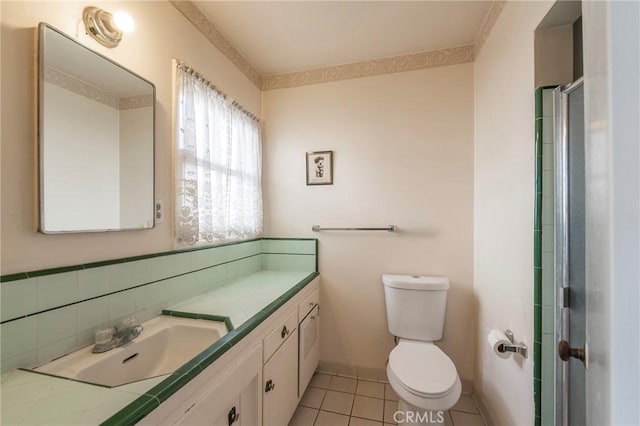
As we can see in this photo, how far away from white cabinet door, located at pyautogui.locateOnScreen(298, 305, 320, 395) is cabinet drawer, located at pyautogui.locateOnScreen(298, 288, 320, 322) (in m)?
0.04

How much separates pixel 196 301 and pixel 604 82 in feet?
5.14

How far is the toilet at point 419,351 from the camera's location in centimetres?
122

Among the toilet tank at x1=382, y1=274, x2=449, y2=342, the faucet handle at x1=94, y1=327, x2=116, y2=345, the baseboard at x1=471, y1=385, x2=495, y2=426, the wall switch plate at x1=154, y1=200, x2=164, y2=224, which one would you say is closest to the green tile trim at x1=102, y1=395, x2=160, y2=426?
the faucet handle at x1=94, y1=327, x2=116, y2=345

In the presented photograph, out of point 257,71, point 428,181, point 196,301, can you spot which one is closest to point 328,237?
point 428,181

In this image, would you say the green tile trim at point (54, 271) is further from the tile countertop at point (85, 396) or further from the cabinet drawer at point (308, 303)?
the cabinet drawer at point (308, 303)

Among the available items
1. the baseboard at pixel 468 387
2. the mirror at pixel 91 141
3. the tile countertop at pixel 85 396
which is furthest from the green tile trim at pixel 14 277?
the baseboard at pixel 468 387

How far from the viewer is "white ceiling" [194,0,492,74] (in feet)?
4.73

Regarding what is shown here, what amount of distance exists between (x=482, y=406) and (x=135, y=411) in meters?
1.98

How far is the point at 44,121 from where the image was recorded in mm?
813

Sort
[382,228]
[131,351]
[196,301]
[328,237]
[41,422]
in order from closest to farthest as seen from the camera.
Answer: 1. [41,422]
2. [131,351]
3. [196,301]
4. [382,228]
5. [328,237]

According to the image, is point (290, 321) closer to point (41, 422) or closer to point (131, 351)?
point (131, 351)

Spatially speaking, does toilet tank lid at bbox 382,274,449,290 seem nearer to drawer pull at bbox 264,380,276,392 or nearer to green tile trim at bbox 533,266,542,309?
green tile trim at bbox 533,266,542,309

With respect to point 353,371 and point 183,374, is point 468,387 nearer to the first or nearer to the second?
point 353,371

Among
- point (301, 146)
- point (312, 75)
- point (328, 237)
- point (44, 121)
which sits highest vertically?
point (312, 75)
